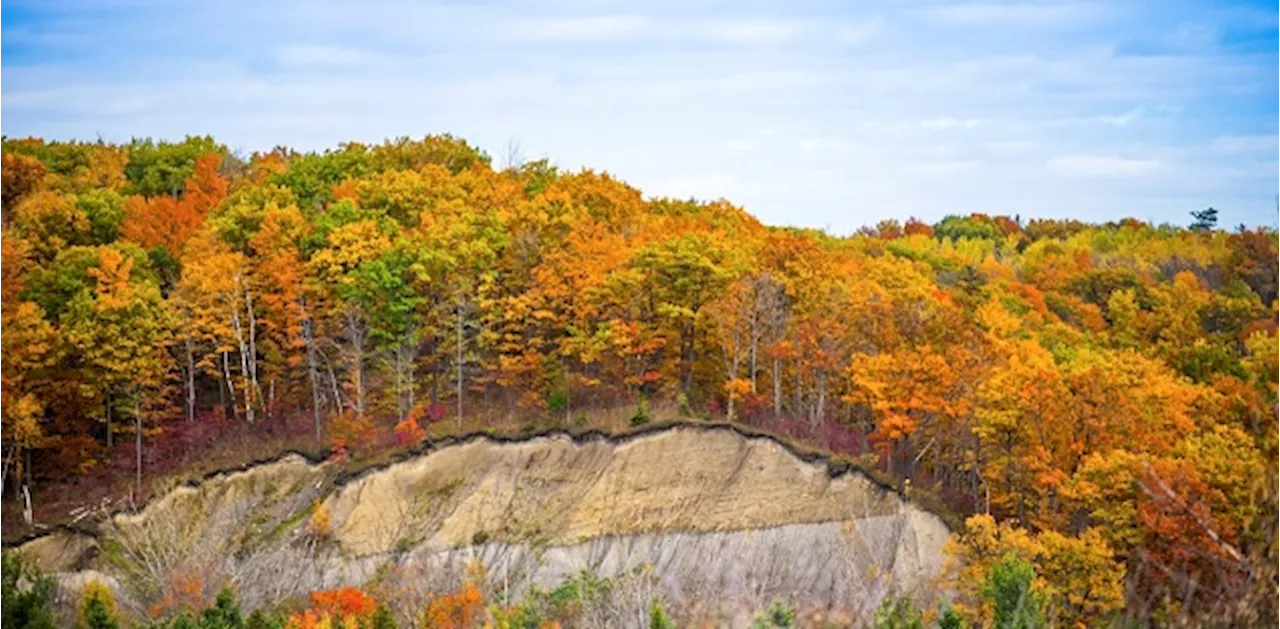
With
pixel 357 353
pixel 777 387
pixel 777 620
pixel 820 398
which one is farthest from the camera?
pixel 357 353

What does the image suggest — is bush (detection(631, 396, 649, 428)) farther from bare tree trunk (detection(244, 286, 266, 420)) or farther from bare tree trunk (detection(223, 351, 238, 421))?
bare tree trunk (detection(223, 351, 238, 421))

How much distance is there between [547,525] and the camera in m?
42.1

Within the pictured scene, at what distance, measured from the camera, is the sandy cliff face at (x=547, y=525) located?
39.8 metres

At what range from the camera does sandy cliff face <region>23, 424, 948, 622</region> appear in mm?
39750

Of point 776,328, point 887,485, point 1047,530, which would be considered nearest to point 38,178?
point 776,328

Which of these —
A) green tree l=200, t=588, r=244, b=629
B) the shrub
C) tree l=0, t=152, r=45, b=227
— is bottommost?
the shrub

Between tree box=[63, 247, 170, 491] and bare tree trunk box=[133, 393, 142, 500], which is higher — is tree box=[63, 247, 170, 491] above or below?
above

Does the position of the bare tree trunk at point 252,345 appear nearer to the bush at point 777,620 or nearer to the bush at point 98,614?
the bush at point 98,614

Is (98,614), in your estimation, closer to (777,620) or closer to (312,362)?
(777,620)


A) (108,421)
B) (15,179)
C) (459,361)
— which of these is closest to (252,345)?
(108,421)

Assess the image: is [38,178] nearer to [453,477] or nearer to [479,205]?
[479,205]

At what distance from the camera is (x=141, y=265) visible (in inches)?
2037

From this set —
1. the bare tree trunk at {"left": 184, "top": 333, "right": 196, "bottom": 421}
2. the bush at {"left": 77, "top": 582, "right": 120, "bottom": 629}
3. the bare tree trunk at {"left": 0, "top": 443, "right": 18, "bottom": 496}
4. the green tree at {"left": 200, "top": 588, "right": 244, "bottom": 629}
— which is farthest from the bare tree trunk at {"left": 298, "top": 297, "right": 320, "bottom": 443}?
the green tree at {"left": 200, "top": 588, "right": 244, "bottom": 629}

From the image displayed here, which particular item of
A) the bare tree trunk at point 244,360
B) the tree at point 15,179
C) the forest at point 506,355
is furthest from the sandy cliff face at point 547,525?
the tree at point 15,179
